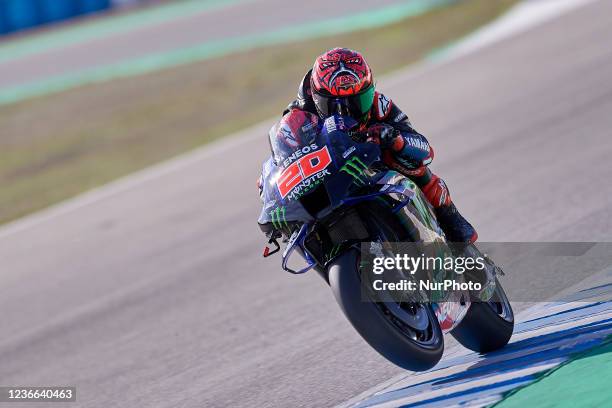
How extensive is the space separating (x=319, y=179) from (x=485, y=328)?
1.28 metres

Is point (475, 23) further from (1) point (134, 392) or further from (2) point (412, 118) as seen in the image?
(1) point (134, 392)

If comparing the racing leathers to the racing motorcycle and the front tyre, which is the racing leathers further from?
the front tyre

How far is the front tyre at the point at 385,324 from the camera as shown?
3914 millimetres

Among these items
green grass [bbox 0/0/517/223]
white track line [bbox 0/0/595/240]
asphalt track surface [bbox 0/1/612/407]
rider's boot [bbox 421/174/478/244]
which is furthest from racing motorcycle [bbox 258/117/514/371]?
green grass [bbox 0/0/517/223]

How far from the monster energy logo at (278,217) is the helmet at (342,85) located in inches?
24.6

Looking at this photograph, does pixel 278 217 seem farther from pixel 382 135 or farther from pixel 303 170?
pixel 382 135

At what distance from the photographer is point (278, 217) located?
13.9 feet

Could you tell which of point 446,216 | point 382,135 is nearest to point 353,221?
point 382,135

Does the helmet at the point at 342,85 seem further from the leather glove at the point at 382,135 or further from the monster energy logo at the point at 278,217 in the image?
the monster energy logo at the point at 278,217

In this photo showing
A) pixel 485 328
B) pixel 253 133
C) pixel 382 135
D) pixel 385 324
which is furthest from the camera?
pixel 253 133

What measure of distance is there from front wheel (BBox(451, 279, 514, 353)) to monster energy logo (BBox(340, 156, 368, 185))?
0.99 metres

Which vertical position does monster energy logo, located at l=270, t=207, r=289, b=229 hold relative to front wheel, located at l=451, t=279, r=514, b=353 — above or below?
above

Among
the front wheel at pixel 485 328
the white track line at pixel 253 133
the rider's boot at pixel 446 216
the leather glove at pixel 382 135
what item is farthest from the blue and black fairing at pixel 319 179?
the white track line at pixel 253 133

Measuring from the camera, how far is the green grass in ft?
44.7
